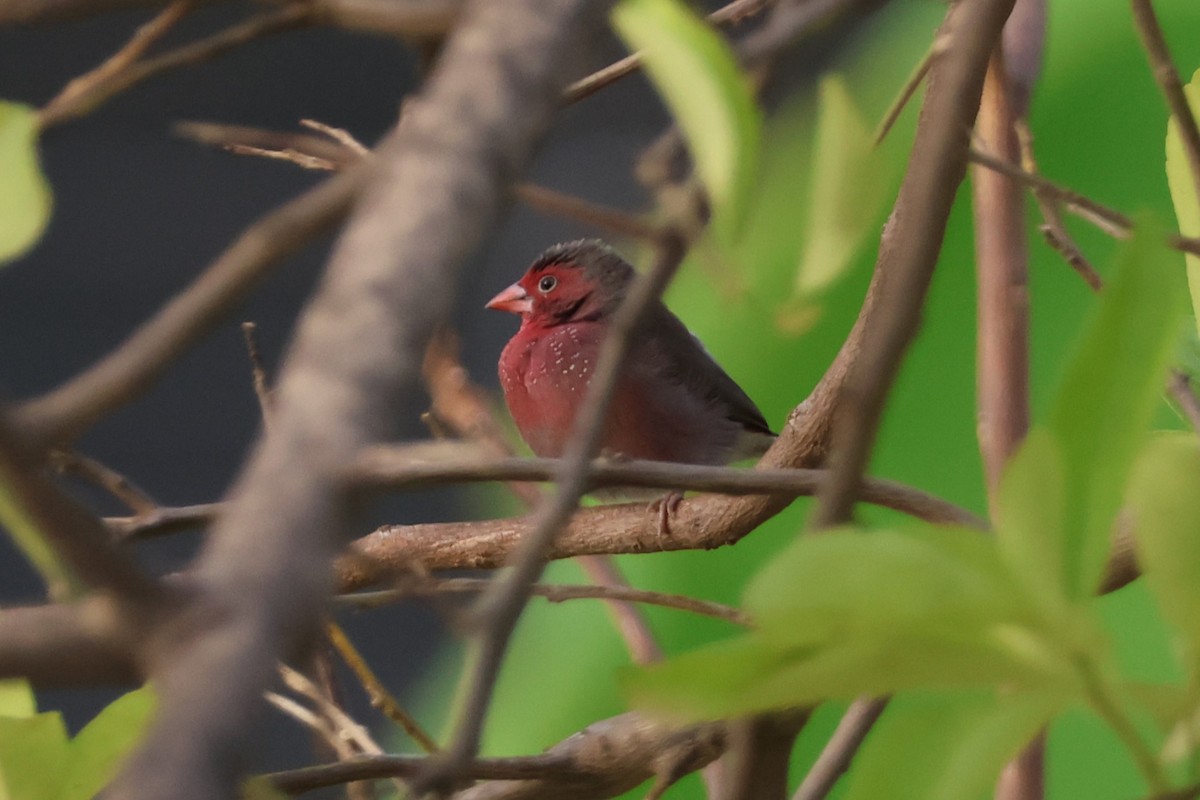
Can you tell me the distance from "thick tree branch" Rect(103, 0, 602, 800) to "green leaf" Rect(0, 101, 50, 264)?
3.0 inches

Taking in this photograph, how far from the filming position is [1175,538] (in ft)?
0.91

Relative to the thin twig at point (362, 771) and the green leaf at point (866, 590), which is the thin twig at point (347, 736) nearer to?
the thin twig at point (362, 771)

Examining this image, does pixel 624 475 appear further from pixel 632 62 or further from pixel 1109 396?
pixel 632 62

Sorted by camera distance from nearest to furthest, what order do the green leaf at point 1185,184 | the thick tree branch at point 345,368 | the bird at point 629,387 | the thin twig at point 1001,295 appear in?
the thick tree branch at point 345,368, the green leaf at point 1185,184, the thin twig at point 1001,295, the bird at point 629,387

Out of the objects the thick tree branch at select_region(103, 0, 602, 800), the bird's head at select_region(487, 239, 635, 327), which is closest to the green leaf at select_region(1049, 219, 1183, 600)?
the thick tree branch at select_region(103, 0, 602, 800)

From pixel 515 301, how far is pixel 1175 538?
5.15 feet

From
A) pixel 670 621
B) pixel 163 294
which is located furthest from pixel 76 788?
pixel 163 294

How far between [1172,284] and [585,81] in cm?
50

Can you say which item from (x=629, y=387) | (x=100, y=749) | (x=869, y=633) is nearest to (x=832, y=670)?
(x=869, y=633)

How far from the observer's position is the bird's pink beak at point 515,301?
1810 mm

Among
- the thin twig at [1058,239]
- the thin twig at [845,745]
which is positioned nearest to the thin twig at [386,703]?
the thin twig at [845,745]

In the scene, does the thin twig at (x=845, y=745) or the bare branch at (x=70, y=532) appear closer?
the bare branch at (x=70, y=532)

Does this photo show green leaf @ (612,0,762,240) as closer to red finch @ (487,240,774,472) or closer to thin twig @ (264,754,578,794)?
thin twig @ (264,754,578,794)

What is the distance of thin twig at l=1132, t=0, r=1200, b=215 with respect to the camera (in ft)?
1.93
